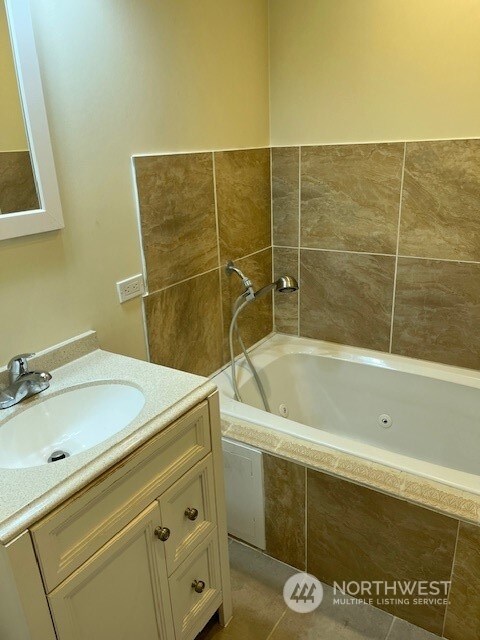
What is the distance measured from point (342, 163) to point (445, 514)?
143 cm

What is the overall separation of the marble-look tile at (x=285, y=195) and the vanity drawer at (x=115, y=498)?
4.22 feet

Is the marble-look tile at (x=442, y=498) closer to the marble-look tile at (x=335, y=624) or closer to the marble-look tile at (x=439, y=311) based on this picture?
the marble-look tile at (x=335, y=624)

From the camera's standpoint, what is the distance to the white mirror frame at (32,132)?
1.18m

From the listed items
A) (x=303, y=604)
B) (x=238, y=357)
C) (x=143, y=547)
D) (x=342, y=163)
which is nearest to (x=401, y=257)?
(x=342, y=163)

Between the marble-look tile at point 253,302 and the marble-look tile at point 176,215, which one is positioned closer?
the marble-look tile at point 176,215

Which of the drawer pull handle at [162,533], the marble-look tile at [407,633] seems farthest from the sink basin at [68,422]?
the marble-look tile at [407,633]

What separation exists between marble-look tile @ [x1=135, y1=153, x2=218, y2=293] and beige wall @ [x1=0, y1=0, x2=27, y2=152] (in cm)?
41

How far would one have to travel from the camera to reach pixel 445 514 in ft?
4.39

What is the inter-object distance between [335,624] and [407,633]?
0.22 m

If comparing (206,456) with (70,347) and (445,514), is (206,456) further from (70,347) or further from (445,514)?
(445,514)

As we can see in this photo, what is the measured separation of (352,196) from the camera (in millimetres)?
2104

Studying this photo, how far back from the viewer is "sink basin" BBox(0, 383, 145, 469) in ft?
3.94

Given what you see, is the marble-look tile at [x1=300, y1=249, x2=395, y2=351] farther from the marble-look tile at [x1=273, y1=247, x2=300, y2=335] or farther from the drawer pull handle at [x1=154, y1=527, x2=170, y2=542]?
the drawer pull handle at [x1=154, y1=527, x2=170, y2=542]

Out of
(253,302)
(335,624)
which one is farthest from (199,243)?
(335,624)
